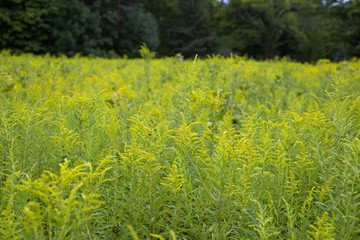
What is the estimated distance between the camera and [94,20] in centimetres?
1986

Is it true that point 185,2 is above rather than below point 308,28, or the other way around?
above

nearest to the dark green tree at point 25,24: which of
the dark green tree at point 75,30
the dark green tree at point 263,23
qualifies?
the dark green tree at point 75,30

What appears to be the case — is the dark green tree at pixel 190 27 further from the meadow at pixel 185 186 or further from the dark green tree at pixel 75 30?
the meadow at pixel 185 186

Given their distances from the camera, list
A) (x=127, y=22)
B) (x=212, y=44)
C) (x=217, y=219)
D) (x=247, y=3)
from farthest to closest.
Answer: (x=212, y=44) → (x=247, y=3) → (x=127, y=22) → (x=217, y=219)

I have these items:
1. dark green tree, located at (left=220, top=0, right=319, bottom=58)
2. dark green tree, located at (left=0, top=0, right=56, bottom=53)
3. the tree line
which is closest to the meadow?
the tree line

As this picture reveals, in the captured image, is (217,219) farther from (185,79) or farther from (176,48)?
(176,48)

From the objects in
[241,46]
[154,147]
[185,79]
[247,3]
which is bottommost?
[154,147]

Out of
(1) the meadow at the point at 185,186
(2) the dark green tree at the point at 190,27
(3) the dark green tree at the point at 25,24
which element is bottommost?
(1) the meadow at the point at 185,186

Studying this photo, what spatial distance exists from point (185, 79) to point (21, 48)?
68.9 ft

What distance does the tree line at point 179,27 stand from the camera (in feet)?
60.7

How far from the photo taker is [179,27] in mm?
33344

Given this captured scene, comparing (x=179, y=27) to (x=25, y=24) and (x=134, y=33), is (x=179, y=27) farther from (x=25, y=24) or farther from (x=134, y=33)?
(x=25, y=24)

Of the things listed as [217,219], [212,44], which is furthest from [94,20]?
[217,219]

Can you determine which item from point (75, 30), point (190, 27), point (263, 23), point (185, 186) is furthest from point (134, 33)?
point (185, 186)
